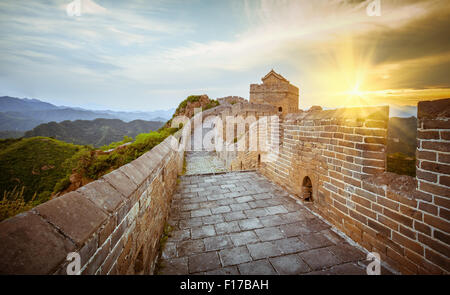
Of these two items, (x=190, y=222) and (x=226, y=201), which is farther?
(x=226, y=201)

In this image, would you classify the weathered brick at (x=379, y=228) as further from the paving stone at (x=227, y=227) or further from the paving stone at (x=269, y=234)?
the paving stone at (x=227, y=227)

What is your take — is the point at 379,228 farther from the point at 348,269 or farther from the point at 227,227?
the point at 227,227

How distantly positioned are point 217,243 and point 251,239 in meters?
0.52

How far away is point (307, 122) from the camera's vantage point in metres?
3.68

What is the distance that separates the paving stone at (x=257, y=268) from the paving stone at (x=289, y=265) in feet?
0.25

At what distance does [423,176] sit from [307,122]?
2.06 meters

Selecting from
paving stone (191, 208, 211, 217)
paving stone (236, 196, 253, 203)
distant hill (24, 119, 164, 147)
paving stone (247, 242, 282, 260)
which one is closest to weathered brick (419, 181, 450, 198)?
paving stone (247, 242, 282, 260)

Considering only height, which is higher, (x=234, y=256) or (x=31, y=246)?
(x=31, y=246)

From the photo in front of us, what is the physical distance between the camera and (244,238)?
9.03ft

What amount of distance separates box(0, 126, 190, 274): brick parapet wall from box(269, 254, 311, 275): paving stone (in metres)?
1.53

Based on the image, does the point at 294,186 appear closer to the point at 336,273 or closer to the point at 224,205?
the point at 224,205

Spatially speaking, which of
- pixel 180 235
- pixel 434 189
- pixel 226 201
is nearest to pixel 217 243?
pixel 180 235
